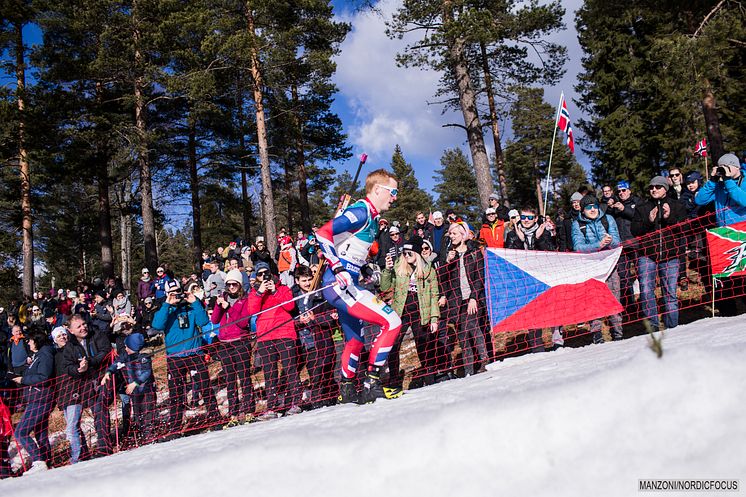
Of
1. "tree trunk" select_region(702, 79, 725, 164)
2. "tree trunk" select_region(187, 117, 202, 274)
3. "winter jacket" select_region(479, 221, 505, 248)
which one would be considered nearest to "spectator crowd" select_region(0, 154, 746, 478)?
"winter jacket" select_region(479, 221, 505, 248)

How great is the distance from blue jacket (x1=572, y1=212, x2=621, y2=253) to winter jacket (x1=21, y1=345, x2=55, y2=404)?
857cm

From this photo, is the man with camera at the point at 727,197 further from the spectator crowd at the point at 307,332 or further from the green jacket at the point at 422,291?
the green jacket at the point at 422,291

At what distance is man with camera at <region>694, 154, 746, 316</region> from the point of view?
648 centimetres

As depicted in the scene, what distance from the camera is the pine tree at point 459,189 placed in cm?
6525

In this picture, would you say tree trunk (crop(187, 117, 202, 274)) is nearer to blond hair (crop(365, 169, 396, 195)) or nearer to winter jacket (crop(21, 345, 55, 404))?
winter jacket (crop(21, 345, 55, 404))

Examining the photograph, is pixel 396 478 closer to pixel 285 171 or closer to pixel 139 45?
pixel 139 45

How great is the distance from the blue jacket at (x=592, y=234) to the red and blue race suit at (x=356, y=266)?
4.18 m

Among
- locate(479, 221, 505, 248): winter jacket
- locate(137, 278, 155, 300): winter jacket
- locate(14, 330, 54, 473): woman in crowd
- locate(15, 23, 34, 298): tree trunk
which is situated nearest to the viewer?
locate(14, 330, 54, 473): woman in crowd

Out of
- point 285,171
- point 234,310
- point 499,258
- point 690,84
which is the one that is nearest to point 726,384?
point 499,258

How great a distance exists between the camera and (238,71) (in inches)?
870

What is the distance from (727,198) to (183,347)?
8358 millimetres

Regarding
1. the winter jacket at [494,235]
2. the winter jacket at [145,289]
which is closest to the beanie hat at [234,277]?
the winter jacket at [494,235]

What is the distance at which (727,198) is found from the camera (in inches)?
266

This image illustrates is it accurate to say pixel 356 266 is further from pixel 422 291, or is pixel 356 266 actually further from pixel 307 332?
pixel 307 332
